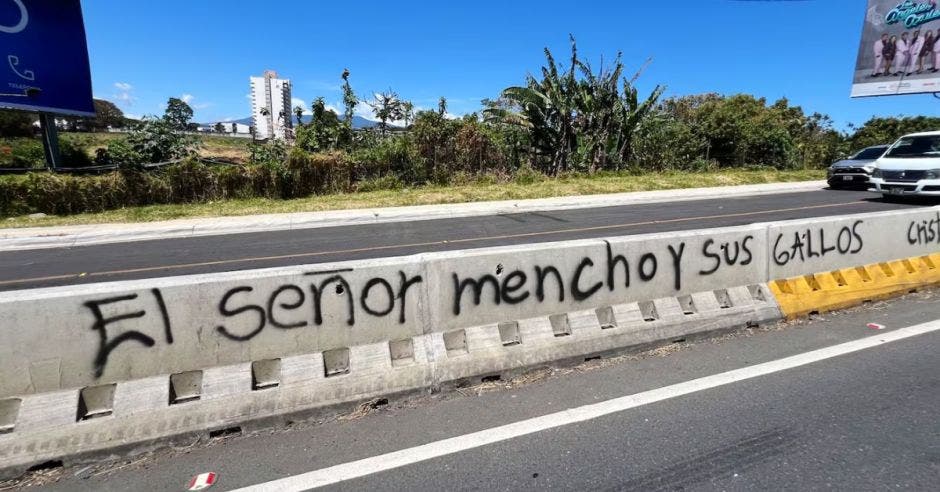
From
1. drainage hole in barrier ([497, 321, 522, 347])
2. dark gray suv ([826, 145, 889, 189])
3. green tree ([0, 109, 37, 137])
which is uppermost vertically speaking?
green tree ([0, 109, 37, 137])

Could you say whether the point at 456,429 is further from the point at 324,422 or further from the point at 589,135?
the point at 589,135

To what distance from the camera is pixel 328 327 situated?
142 inches

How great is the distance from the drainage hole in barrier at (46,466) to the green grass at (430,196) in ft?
36.7

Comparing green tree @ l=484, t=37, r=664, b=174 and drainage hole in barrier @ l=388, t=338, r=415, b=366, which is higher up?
green tree @ l=484, t=37, r=664, b=174

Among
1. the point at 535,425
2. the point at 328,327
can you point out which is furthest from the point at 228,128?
the point at 535,425

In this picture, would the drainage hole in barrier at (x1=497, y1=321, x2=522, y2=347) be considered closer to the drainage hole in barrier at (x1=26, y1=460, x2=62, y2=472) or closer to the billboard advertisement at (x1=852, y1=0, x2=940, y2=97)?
the drainage hole in barrier at (x1=26, y1=460, x2=62, y2=472)

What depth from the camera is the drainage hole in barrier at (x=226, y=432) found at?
3.12 metres

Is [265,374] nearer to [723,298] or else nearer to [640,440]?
[640,440]

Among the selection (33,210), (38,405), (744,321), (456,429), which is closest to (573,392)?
(456,429)

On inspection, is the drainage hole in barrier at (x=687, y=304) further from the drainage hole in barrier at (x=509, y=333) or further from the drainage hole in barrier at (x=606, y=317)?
the drainage hole in barrier at (x=509, y=333)

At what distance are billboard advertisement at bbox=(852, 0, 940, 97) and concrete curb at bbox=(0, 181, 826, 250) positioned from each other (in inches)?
674

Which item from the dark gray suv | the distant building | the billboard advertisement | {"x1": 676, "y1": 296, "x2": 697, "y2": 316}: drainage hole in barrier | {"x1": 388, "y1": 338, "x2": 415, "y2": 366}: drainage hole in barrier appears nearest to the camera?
{"x1": 388, "y1": 338, "x2": 415, "y2": 366}: drainage hole in barrier

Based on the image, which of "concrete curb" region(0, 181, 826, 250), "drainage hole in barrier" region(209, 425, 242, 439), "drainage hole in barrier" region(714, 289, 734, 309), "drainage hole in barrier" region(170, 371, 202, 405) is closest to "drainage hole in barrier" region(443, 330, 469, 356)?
"drainage hole in barrier" region(209, 425, 242, 439)

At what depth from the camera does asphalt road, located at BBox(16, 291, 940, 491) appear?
2670mm
